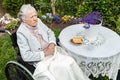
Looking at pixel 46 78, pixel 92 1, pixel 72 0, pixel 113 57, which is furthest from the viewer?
pixel 72 0

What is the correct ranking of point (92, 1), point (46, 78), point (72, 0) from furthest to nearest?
point (72, 0), point (92, 1), point (46, 78)

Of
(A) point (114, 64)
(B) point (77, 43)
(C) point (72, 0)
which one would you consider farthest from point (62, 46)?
(C) point (72, 0)

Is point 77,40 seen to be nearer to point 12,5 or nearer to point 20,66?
point 20,66

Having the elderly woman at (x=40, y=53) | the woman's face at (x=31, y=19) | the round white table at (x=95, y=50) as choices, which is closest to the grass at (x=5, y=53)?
the round white table at (x=95, y=50)

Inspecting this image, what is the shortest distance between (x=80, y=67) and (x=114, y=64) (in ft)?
1.69

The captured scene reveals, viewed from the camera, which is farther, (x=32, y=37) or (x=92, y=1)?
(x=92, y=1)

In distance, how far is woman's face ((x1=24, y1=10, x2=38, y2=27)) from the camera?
4.39 metres

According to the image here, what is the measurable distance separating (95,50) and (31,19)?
1.02m

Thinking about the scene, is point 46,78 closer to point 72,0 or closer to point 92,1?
point 92,1

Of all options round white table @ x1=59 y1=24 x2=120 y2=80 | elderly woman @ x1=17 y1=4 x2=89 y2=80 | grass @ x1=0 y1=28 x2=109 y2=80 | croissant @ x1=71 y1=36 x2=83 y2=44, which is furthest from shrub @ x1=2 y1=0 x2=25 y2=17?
croissant @ x1=71 y1=36 x2=83 y2=44

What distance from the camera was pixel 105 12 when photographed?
261 inches

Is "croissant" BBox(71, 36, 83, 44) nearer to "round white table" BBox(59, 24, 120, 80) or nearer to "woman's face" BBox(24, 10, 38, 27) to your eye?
"round white table" BBox(59, 24, 120, 80)

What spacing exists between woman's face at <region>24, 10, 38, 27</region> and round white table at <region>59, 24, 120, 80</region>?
1.88 ft

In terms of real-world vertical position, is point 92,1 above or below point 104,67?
above
